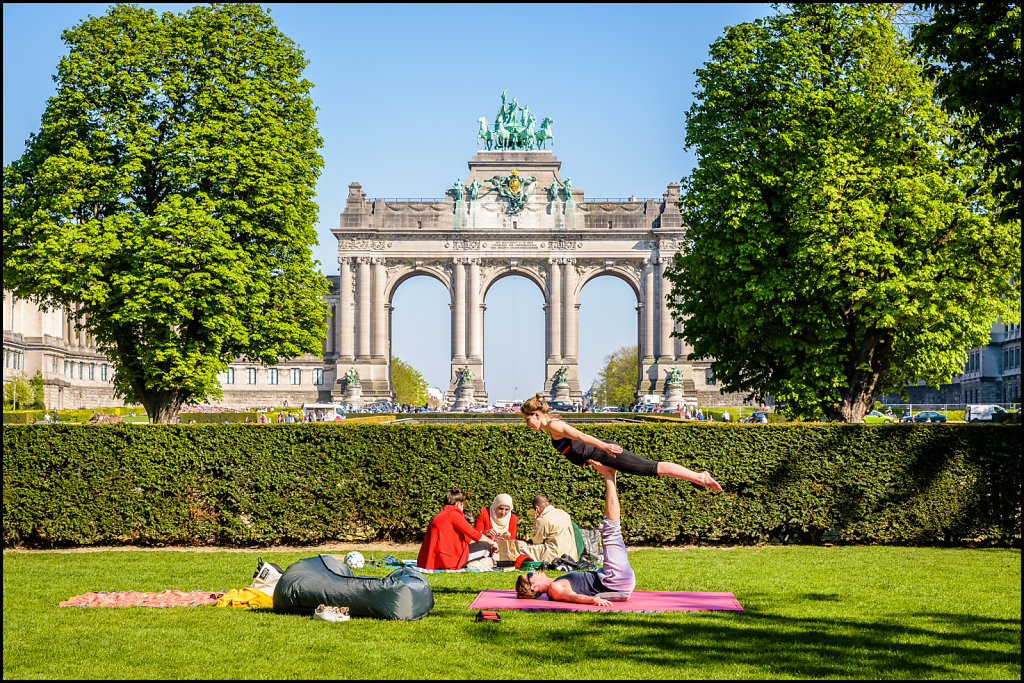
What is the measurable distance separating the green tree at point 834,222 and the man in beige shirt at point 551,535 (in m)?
11.7

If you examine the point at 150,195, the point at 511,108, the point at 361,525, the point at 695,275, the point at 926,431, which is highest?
the point at 511,108

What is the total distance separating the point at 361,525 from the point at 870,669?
9848 mm

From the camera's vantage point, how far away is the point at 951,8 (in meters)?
14.2

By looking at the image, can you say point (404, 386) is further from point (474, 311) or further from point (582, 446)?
point (582, 446)

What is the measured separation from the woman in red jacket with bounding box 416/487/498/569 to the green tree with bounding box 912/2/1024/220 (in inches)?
351

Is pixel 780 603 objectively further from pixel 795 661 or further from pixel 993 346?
pixel 993 346

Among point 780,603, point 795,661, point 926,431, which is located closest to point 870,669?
point 795,661

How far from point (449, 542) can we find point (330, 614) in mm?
3521

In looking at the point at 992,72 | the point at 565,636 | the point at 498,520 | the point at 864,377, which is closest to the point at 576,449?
the point at 565,636

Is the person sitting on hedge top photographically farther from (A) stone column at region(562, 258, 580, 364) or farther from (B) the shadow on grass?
(A) stone column at region(562, 258, 580, 364)

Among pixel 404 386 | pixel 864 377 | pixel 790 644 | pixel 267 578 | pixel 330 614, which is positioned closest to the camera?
pixel 790 644

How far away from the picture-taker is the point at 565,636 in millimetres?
9094

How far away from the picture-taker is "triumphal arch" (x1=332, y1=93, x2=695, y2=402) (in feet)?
312

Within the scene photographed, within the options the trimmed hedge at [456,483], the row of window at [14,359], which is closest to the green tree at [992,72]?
the trimmed hedge at [456,483]
